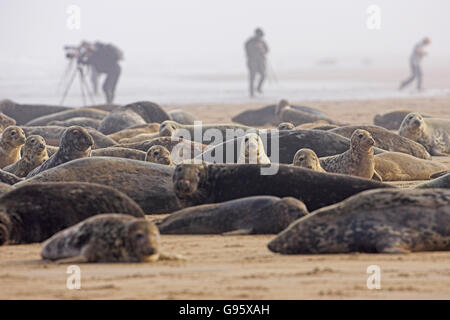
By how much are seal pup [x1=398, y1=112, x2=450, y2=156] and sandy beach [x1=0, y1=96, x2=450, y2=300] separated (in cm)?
735

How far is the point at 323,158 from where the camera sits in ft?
33.1

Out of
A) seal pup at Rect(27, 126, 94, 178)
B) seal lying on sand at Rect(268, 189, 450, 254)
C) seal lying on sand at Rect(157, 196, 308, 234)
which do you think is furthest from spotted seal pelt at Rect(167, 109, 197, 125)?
seal lying on sand at Rect(268, 189, 450, 254)

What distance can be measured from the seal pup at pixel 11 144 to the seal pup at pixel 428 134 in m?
5.54

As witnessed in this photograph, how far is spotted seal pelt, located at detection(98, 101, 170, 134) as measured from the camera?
14612mm

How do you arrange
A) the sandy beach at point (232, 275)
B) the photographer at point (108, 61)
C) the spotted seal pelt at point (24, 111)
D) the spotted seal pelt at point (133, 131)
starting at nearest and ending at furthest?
the sandy beach at point (232, 275)
the spotted seal pelt at point (133, 131)
the spotted seal pelt at point (24, 111)
the photographer at point (108, 61)

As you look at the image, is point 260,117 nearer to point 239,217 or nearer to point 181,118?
point 181,118

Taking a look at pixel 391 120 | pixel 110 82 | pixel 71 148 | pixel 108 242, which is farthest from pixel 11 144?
pixel 110 82

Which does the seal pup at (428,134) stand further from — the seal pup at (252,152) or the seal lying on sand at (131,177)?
the seal lying on sand at (131,177)

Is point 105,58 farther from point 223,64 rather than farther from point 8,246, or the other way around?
point 223,64

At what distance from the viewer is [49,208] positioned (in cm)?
648

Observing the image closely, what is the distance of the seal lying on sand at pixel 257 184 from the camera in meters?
6.99

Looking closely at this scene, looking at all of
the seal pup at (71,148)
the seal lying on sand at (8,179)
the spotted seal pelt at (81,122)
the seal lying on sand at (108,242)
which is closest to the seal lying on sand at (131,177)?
the seal lying on sand at (8,179)
